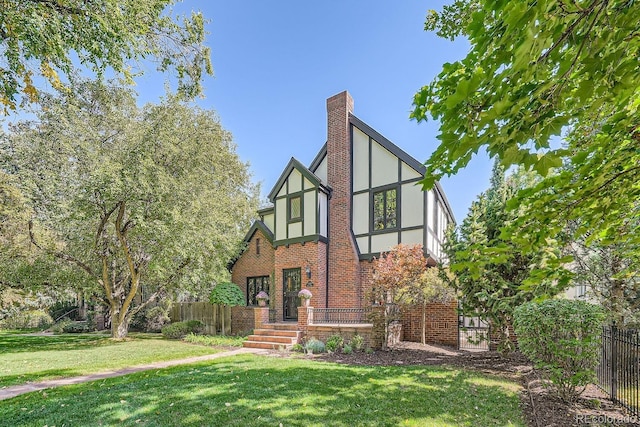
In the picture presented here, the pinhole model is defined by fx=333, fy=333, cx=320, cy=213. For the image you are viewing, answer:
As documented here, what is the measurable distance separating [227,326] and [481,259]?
49.3 ft

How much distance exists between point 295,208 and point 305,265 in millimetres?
2752

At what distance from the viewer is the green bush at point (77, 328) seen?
20172 mm

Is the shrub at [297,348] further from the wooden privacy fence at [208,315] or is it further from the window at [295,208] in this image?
the wooden privacy fence at [208,315]

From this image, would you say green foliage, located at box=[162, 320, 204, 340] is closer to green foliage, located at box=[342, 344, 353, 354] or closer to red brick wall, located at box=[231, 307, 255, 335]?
red brick wall, located at box=[231, 307, 255, 335]

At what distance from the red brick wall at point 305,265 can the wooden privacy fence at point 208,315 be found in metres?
2.49

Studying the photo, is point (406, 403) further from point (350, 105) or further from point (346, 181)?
point (350, 105)

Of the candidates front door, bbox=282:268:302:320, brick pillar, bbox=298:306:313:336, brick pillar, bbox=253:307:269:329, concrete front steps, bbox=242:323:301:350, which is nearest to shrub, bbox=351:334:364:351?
brick pillar, bbox=298:306:313:336

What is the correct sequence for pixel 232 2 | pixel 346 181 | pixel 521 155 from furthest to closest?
1. pixel 346 181
2. pixel 232 2
3. pixel 521 155

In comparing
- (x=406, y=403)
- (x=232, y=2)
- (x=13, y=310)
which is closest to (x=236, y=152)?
(x=232, y=2)

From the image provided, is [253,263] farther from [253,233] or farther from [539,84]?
[539,84]

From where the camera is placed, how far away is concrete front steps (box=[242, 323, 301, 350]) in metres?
11.5

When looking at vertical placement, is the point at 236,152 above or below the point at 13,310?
above

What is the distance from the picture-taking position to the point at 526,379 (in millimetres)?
6988

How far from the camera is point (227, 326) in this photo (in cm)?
1590
